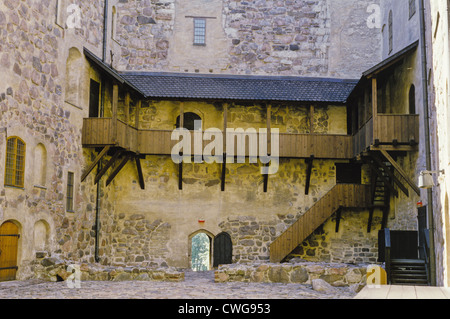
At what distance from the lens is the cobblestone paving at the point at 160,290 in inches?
526

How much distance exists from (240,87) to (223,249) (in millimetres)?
6407

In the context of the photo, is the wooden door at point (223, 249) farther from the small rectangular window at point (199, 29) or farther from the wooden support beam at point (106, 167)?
the small rectangular window at point (199, 29)

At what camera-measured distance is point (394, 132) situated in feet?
63.4

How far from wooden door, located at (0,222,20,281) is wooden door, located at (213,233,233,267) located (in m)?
8.82

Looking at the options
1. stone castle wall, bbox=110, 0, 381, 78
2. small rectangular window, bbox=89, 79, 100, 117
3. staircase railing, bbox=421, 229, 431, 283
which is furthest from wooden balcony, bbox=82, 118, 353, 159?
staircase railing, bbox=421, 229, 431, 283

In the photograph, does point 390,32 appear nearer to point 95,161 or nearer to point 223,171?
point 223,171

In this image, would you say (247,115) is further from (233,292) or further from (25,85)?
(233,292)

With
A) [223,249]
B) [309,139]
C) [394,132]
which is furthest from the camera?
[223,249]

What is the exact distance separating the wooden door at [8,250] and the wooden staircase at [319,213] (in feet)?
31.3

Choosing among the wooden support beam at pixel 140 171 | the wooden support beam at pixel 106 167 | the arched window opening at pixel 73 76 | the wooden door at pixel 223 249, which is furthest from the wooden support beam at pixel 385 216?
the arched window opening at pixel 73 76

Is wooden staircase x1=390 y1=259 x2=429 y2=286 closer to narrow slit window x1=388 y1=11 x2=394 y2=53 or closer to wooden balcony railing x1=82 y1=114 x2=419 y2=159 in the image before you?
wooden balcony railing x1=82 y1=114 x2=419 y2=159

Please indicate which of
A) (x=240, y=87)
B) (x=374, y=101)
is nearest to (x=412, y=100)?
(x=374, y=101)

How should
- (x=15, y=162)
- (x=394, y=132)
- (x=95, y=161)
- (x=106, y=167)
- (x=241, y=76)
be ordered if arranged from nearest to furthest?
(x=15, y=162)
(x=394, y=132)
(x=95, y=161)
(x=106, y=167)
(x=241, y=76)
